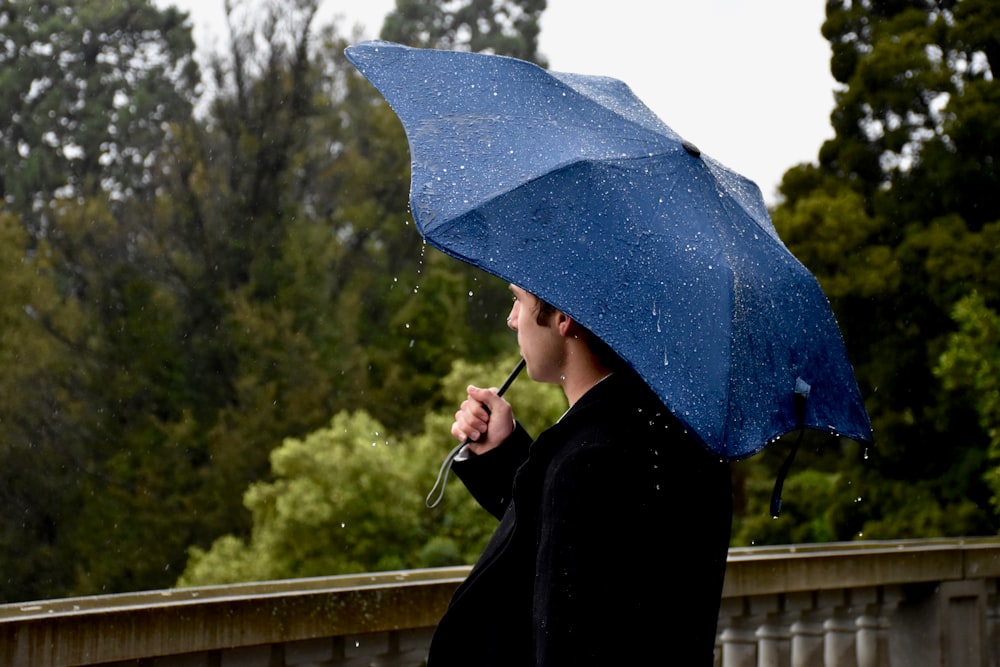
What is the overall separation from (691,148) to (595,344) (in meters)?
0.40

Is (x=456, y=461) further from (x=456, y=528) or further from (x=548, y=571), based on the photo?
(x=456, y=528)

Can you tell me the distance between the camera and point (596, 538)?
4.78ft

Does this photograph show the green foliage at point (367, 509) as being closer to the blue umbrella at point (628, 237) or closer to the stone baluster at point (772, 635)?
the stone baluster at point (772, 635)

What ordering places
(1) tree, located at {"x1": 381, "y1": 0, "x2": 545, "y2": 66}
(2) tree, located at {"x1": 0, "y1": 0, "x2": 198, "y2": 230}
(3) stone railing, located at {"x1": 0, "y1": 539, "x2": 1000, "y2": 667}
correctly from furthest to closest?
(1) tree, located at {"x1": 381, "y1": 0, "x2": 545, "y2": 66}, (2) tree, located at {"x1": 0, "y1": 0, "x2": 198, "y2": 230}, (3) stone railing, located at {"x1": 0, "y1": 539, "x2": 1000, "y2": 667}

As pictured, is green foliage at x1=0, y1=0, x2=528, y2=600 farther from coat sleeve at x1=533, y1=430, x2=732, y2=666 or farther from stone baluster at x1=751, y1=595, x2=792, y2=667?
coat sleeve at x1=533, y1=430, x2=732, y2=666

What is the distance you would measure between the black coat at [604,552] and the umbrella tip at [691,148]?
1.38 feet

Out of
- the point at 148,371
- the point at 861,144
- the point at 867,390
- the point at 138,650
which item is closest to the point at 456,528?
the point at 867,390

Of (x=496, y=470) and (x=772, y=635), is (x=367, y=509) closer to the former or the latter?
(x=772, y=635)

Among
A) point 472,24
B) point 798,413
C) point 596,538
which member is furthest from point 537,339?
point 472,24

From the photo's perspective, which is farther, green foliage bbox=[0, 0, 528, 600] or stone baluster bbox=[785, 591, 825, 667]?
green foliage bbox=[0, 0, 528, 600]

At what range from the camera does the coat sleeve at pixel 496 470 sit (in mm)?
2074

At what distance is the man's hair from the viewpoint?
5.53 ft

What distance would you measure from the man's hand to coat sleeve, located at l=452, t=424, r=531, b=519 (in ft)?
0.05

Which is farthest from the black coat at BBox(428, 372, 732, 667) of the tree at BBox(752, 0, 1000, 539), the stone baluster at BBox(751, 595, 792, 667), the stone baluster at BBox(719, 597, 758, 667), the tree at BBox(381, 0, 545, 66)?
the tree at BBox(381, 0, 545, 66)
